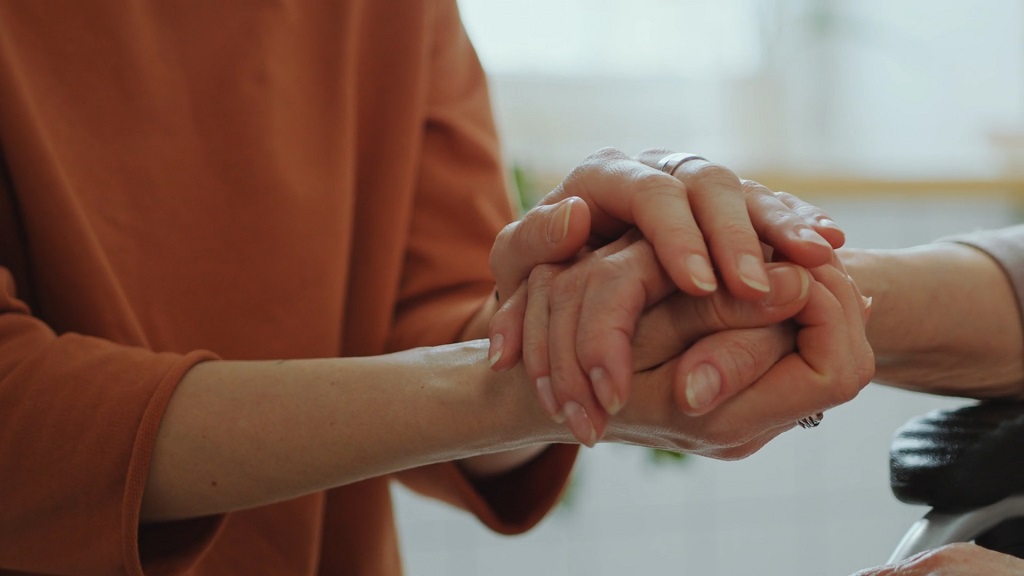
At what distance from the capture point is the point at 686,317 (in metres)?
0.58

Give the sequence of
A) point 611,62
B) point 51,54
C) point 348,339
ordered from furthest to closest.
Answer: point 611,62 < point 348,339 < point 51,54

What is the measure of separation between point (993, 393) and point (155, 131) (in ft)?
2.62

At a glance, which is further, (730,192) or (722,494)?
(722,494)

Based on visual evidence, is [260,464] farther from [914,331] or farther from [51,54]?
[914,331]

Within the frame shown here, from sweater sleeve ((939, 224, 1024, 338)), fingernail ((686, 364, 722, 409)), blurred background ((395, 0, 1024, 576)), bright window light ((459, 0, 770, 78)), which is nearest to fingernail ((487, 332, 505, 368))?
fingernail ((686, 364, 722, 409))

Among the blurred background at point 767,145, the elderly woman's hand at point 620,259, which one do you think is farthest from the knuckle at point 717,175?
the blurred background at point 767,145

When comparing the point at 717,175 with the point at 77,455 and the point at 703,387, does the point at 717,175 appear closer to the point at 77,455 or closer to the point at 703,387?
the point at 703,387

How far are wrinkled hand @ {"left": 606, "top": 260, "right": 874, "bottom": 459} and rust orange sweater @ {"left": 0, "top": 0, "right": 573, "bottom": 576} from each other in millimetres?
232

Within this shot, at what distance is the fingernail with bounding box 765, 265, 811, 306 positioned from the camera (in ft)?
1.76

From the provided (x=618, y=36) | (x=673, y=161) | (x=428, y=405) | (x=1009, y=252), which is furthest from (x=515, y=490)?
(x=618, y=36)

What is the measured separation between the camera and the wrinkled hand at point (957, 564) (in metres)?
0.52

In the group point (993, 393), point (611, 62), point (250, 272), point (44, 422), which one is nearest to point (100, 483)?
point (44, 422)

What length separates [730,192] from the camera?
58cm

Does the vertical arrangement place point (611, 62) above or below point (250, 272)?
below
